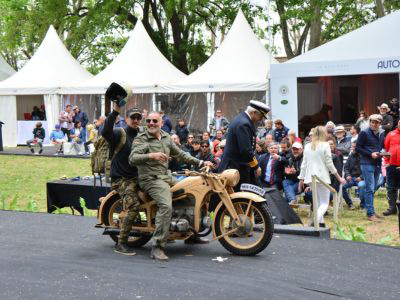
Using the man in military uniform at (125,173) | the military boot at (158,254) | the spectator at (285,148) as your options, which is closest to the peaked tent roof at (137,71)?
the spectator at (285,148)

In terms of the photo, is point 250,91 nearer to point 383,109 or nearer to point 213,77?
point 213,77

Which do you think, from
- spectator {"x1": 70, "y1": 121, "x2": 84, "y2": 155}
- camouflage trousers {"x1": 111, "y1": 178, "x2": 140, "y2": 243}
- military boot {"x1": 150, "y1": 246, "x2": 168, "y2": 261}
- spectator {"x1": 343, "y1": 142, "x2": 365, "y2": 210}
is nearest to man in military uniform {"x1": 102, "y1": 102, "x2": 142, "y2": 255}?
camouflage trousers {"x1": 111, "y1": 178, "x2": 140, "y2": 243}

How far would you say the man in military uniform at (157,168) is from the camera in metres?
7.91

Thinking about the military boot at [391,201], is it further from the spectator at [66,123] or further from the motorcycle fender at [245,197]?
the spectator at [66,123]

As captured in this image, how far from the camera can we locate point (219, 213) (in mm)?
8117

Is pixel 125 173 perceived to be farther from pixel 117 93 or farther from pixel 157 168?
pixel 117 93

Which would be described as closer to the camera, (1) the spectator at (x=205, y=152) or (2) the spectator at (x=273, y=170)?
(2) the spectator at (x=273, y=170)

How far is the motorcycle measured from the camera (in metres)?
7.97

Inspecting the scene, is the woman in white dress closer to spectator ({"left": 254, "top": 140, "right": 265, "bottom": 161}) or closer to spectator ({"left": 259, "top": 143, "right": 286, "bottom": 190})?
spectator ({"left": 259, "top": 143, "right": 286, "bottom": 190})

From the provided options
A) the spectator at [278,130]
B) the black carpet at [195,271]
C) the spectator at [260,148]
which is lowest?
the black carpet at [195,271]

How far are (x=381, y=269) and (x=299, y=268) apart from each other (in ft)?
2.63

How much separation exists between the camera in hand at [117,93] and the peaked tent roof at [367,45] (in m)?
13.2

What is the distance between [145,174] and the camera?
808cm

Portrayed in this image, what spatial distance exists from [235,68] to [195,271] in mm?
20357
